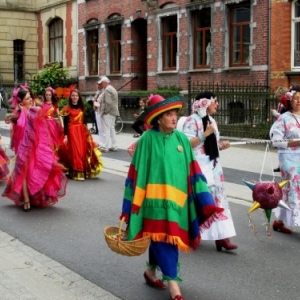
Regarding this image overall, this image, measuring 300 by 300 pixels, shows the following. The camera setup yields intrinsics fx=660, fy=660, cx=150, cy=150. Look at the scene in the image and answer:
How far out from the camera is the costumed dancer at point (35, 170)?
30.5ft

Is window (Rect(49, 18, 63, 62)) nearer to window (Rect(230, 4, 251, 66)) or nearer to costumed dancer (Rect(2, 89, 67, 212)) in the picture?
window (Rect(230, 4, 251, 66))

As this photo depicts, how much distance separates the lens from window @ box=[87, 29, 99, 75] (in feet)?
102

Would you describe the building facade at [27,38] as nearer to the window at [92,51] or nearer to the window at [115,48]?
the window at [92,51]

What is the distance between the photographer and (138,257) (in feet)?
22.7

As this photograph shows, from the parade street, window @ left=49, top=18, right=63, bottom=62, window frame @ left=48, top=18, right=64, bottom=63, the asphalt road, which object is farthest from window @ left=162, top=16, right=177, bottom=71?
the asphalt road

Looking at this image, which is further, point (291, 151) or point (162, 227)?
point (291, 151)

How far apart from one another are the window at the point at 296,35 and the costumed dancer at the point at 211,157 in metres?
13.7

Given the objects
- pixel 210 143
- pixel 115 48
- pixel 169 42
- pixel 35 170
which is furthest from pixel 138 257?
pixel 115 48

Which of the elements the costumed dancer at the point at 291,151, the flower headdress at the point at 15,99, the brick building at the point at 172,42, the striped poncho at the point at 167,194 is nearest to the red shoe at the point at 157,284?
the striped poncho at the point at 167,194

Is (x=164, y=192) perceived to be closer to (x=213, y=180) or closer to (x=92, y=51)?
(x=213, y=180)

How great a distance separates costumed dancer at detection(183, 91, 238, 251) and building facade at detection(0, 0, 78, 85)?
27889 millimetres

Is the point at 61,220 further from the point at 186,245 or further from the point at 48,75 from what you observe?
the point at 48,75

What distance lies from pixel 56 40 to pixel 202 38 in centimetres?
1299

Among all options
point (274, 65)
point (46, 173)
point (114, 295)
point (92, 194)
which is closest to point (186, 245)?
point (114, 295)
